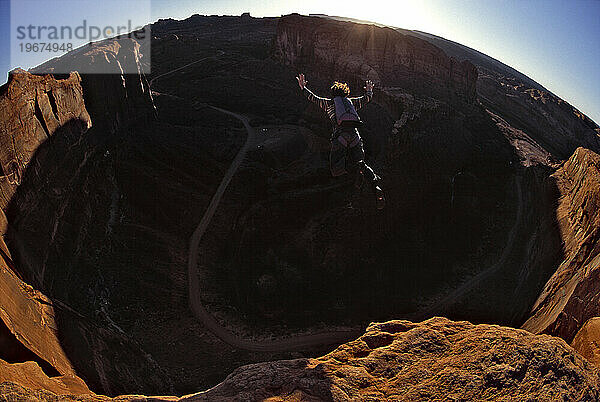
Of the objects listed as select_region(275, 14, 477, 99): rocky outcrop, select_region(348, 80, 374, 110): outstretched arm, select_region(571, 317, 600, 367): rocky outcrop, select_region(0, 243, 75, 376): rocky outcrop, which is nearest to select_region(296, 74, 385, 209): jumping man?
select_region(348, 80, 374, 110): outstretched arm

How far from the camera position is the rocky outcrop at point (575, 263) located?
42.8ft

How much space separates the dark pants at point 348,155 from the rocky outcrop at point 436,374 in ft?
30.7

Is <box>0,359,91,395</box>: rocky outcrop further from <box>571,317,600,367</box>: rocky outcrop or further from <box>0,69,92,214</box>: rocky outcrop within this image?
<box>571,317,600,367</box>: rocky outcrop

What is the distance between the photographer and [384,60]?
55.2m

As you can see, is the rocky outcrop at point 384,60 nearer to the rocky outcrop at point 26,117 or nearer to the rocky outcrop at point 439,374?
the rocky outcrop at point 26,117

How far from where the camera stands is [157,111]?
41.3 meters

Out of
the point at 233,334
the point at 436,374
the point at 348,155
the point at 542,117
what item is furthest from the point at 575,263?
the point at 542,117

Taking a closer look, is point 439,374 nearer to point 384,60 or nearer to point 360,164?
point 360,164

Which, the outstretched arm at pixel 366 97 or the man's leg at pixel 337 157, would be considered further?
the outstretched arm at pixel 366 97

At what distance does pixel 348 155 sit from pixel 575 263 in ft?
40.9

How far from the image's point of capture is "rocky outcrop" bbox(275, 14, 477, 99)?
53.2 m

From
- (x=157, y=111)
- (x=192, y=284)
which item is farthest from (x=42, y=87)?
(x=157, y=111)

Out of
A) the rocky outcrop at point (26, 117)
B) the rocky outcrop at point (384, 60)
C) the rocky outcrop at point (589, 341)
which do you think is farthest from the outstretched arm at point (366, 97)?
→ the rocky outcrop at point (384, 60)

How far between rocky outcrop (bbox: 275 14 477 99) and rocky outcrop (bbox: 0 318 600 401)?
45171 millimetres
